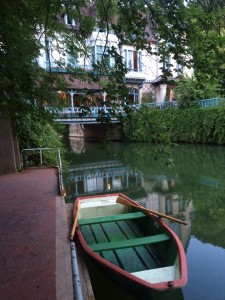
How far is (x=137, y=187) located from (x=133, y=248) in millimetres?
6255

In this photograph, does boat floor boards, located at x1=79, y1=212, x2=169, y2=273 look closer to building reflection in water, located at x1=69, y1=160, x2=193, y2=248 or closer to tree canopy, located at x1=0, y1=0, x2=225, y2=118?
building reflection in water, located at x1=69, y1=160, x2=193, y2=248

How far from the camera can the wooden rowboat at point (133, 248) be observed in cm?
333

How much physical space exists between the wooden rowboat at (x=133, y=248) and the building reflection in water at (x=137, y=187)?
1.17 meters

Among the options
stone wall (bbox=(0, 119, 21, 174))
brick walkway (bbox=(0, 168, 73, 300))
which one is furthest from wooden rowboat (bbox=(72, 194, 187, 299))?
stone wall (bbox=(0, 119, 21, 174))

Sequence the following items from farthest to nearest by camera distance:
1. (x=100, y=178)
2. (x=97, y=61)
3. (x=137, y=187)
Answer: (x=100, y=178) < (x=137, y=187) < (x=97, y=61)

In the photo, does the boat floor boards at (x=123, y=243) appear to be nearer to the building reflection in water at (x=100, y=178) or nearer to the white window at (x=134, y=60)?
the white window at (x=134, y=60)

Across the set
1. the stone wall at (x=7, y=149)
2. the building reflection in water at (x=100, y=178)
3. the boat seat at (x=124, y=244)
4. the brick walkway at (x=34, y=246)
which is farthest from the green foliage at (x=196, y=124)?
the boat seat at (x=124, y=244)

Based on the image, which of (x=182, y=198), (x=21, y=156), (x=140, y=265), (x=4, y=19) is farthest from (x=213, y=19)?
(x=21, y=156)

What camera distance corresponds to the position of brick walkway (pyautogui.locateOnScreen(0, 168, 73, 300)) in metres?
2.74

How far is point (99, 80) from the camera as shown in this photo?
10.3 ft

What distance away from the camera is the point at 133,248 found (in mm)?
4309

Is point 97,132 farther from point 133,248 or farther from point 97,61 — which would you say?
point 97,61

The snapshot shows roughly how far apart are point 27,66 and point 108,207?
126 inches

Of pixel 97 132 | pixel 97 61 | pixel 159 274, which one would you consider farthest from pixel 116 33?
pixel 97 132
